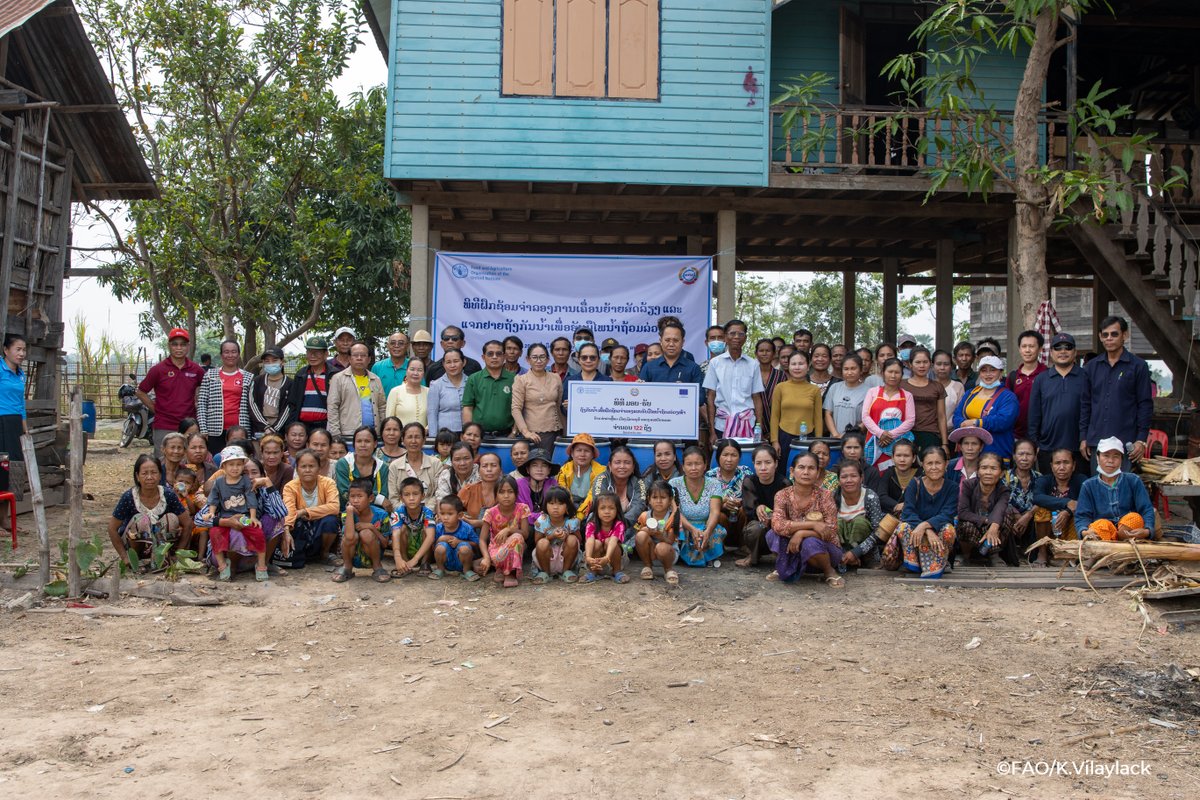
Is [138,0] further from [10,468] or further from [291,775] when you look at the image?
[291,775]

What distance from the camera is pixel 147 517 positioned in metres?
6.82

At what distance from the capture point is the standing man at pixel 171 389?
853cm

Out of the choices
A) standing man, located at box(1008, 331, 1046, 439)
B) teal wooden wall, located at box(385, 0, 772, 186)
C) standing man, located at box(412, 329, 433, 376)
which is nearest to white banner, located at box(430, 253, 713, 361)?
teal wooden wall, located at box(385, 0, 772, 186)

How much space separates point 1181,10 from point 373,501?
10903 millimetres

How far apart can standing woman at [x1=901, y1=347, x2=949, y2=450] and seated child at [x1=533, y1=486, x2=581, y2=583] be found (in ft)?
9.49

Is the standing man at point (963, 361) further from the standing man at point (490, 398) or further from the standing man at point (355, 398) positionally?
the standing man at point (355, 398)

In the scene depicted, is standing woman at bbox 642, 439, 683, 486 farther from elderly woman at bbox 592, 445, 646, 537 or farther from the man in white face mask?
the man in white face mask

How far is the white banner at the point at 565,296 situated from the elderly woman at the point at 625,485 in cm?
348

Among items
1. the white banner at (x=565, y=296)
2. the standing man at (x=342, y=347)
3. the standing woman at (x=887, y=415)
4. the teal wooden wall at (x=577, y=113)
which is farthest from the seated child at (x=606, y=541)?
the teal wooden wall at (x=577, y=113)

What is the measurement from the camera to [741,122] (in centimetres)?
1038

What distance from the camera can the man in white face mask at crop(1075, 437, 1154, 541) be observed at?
6676 mm

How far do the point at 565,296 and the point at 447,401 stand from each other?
297 centimetres

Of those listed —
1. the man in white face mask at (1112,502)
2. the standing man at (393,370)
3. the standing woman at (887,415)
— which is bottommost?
the man in white face mask at (1112,502)

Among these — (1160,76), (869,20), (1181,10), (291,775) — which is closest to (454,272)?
(869,20)
